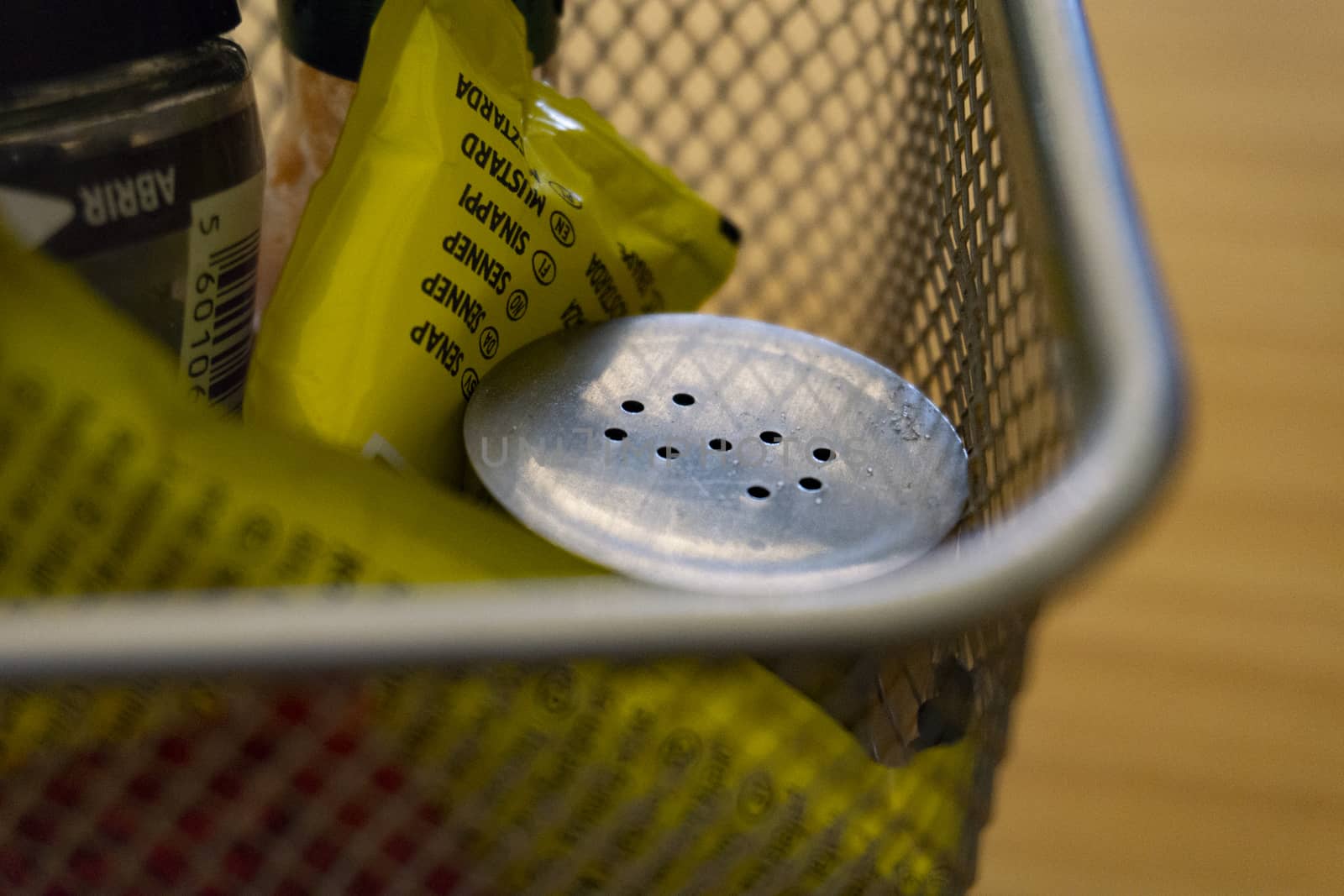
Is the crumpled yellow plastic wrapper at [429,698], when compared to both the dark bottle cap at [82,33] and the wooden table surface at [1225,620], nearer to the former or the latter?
the dark bottle cap at [82,33]

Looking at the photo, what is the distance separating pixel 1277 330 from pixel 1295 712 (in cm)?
28

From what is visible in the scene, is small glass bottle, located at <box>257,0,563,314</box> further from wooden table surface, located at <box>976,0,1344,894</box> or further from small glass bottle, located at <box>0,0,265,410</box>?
wooden table surface, located at <box>976,0,1344,894</box>

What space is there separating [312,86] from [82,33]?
0.15 m

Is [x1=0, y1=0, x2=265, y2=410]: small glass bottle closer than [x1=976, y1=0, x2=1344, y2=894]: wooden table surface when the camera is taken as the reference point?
Yes

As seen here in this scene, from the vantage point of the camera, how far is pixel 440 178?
0.30 m

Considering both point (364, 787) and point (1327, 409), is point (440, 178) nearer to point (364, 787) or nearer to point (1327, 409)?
point (364, 787)

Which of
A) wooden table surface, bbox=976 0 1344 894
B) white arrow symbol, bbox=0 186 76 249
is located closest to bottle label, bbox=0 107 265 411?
white arrow symbol, bbox=0 186 76 249

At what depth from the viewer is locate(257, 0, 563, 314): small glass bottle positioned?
1.11ft

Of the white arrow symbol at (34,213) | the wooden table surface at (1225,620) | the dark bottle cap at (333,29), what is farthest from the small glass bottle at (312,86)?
the wooden table surface at (1225,620)

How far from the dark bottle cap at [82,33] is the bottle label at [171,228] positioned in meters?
0.02

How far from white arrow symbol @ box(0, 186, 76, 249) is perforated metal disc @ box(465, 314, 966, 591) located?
0.32 feet

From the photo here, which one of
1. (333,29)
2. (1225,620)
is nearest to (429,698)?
(333,29)

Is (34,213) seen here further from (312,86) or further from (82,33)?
(312,86)

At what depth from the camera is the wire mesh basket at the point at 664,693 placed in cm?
15
